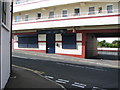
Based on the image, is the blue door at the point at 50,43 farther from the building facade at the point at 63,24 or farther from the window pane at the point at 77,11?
the window pane at the point at 77,11

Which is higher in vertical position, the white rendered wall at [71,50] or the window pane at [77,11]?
the window pane at [77,11]

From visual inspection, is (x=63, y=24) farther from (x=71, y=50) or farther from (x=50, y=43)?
(x=50, y=43)

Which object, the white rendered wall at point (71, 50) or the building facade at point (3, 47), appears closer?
the building facade at point (3, 47)

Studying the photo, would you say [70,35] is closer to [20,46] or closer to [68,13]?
[68,13]

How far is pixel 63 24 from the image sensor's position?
59.6 feet

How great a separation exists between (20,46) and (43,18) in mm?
6288

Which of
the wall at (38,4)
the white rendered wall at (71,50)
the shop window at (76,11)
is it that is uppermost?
the wall at (38,4)

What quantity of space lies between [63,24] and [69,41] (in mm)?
2498

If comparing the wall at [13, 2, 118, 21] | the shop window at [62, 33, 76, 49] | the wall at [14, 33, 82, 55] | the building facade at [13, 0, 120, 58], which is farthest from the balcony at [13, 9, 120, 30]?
the wall at [14, 33, 82, 55]

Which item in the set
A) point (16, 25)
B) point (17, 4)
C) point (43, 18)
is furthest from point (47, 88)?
Answer: point (17, 4)

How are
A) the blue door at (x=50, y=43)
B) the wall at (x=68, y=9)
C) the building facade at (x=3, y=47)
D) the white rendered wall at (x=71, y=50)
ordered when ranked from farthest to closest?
the blue door at (x=50, y=43), the white rendered wall at (x=71, y=50), the wall at (x=68, y=9), the building facade at (x=3, y=47)

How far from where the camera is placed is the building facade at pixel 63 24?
16844mm

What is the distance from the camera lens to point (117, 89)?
6.57 meters

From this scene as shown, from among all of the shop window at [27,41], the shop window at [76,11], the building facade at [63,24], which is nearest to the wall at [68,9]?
the building facade at [63,24]
